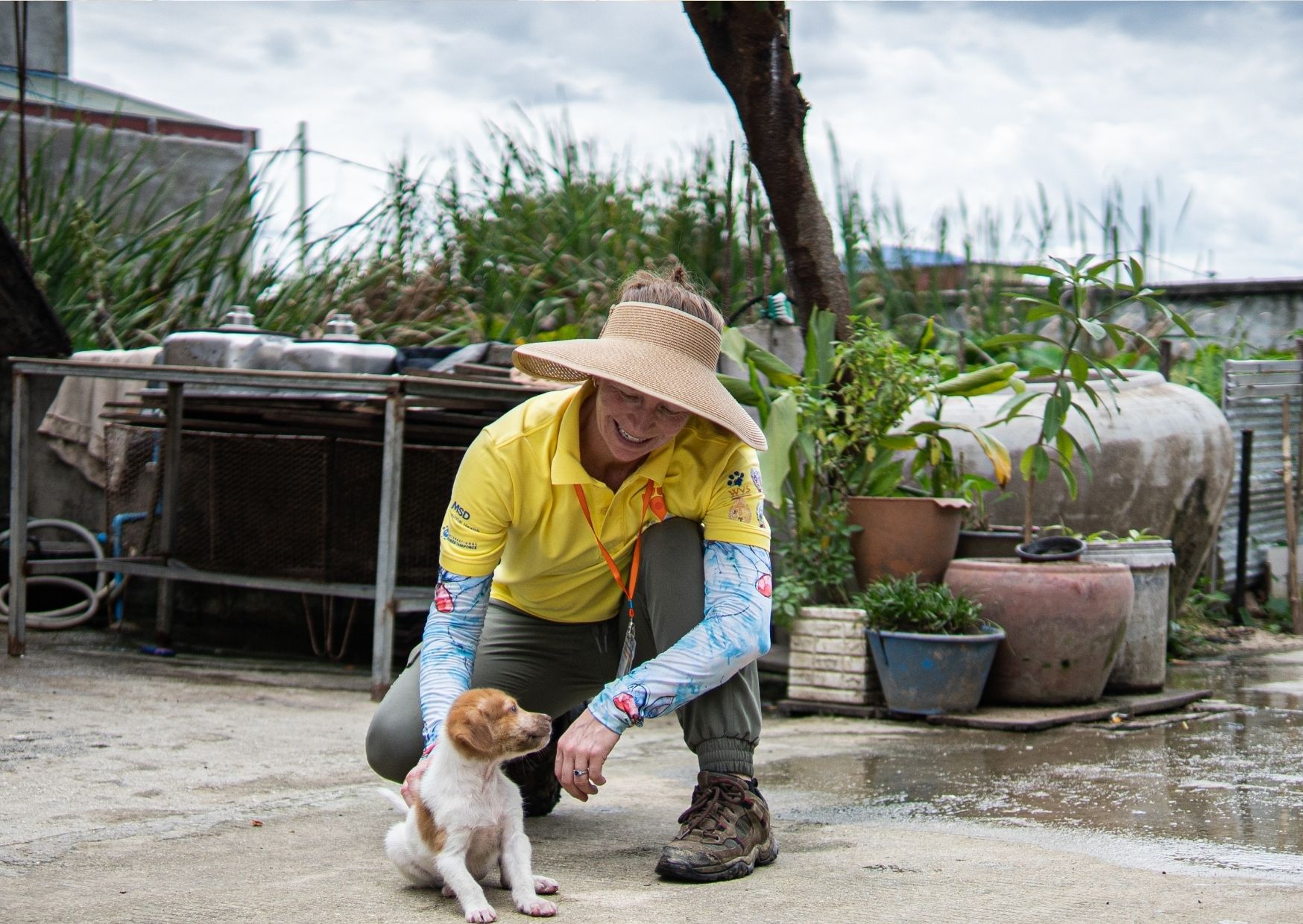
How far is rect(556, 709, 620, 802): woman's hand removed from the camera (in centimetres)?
245

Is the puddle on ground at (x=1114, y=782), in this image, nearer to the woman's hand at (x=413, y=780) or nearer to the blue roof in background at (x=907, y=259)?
the woman's hand at (x=413, y=780)

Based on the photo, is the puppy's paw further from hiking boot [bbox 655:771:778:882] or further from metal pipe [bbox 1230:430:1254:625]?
metal pipe [bbox 1230:430:1254:625]

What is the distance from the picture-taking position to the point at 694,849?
2.61 metres

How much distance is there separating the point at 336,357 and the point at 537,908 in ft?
11.1

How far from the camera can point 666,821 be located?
3188mm

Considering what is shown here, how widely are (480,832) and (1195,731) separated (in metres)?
3.02

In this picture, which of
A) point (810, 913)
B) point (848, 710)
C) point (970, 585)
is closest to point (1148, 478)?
point (970, 585)

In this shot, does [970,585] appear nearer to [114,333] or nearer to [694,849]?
[694,849]

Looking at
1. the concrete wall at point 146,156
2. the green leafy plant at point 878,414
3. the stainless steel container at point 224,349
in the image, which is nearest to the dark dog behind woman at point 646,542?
the green leafy plant at point 878,414

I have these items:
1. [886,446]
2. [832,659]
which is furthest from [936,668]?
[886,446]

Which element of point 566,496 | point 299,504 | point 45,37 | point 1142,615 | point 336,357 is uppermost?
point 45,37

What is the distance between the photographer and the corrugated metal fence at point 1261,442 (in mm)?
7574

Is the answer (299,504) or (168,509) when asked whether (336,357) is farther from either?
(168,509)

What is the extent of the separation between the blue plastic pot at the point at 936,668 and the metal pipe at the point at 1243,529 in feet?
11.1
